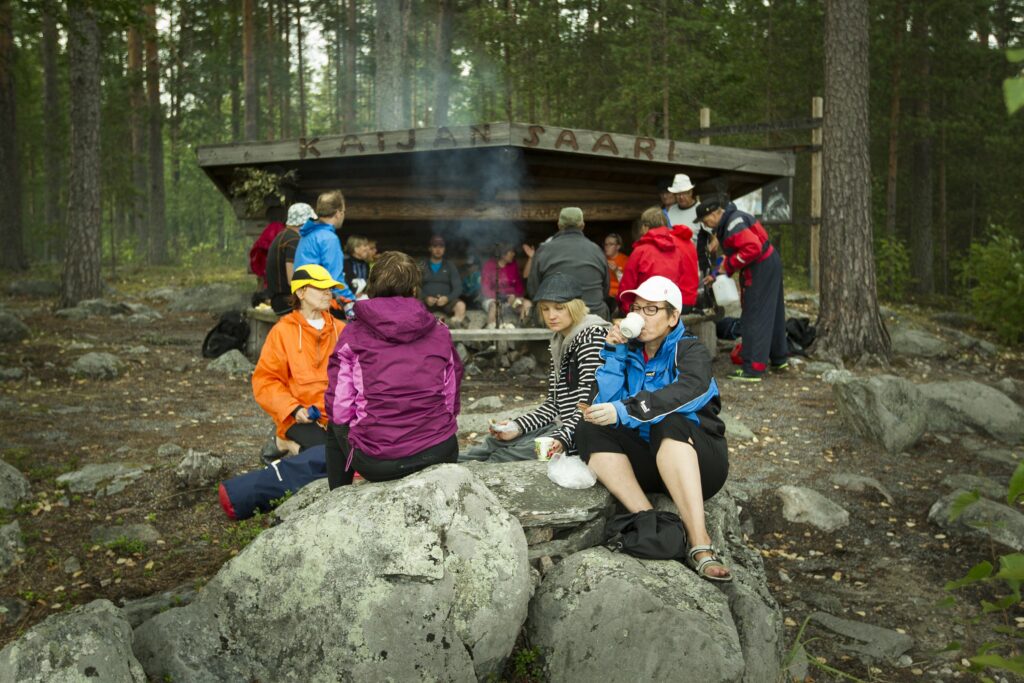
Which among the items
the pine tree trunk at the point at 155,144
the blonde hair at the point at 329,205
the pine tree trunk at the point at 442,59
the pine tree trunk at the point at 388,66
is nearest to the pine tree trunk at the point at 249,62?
the pine tree trunk at the point at 155,144

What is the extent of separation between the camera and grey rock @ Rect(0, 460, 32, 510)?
533 centimetres

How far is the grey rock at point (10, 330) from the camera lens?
424 inches

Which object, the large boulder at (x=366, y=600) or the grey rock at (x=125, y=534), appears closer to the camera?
the large boulder at (x=366, y=600)

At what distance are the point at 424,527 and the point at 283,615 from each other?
0.62 metres

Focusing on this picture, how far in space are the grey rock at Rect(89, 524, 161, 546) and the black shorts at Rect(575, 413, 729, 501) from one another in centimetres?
252

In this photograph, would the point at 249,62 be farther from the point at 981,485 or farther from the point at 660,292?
the point at 660,292

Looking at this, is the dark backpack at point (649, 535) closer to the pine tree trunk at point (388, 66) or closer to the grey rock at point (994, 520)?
the grey rock at point (994, 520)

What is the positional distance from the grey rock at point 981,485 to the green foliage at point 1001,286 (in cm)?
655

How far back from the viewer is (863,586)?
4832 mm

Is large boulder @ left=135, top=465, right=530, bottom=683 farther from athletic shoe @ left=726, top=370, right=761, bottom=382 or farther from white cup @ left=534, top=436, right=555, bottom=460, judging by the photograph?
athletic shoe @ left=726, top=370, right=761, bottom=382

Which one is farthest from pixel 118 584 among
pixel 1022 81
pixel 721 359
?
pixel 721 359

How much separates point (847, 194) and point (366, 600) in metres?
8.36

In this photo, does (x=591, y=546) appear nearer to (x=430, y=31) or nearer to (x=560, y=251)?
(x=560, y=251)

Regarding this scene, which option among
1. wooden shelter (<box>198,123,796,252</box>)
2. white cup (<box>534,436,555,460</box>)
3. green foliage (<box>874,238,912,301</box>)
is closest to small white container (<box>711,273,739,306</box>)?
wooden shelter (<box>198,123,796,252</box>)
